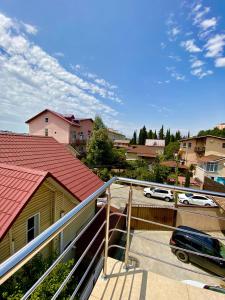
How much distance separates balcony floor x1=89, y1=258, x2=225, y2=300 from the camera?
1.88 m

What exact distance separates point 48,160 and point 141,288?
7676 mm

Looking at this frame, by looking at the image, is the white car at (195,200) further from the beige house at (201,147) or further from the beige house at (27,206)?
the beige house at (27,206)

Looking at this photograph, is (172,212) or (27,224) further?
(172,212)

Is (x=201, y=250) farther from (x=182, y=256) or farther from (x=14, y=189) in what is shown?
(x=14, y=189)

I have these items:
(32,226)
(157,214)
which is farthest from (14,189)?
(157,214)

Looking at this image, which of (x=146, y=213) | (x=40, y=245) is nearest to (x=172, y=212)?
(x=146, y=213)

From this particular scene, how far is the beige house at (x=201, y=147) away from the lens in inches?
1142

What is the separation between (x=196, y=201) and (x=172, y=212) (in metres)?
6.35

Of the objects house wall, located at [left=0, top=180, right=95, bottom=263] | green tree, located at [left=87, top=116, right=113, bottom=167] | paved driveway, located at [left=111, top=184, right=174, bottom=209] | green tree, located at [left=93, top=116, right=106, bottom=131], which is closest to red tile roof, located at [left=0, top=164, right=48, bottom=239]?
house wall, located at [left=0, top=180, right=95, bottom=263]

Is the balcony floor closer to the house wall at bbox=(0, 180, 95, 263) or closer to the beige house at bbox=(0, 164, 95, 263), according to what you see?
the house wall at bbox=(0, 180, 95, 263)

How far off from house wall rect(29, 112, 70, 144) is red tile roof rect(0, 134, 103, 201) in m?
18.0

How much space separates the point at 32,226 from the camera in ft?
19.9

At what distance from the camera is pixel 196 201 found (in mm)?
17719

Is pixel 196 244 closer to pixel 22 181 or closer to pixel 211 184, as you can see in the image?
pixel 22 181
